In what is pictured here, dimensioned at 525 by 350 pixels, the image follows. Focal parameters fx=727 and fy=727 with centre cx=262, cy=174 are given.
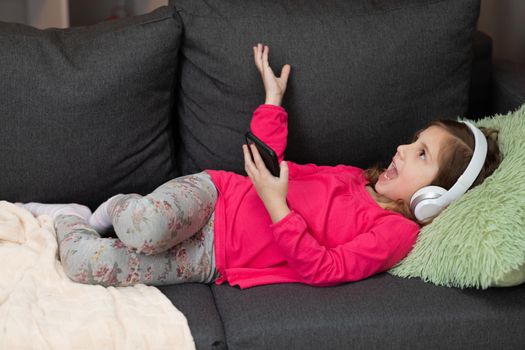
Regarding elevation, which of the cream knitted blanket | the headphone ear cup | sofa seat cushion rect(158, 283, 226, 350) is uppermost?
the headphone ear cup

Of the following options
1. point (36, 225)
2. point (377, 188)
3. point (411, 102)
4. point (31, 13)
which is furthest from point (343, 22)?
point (31, 13)

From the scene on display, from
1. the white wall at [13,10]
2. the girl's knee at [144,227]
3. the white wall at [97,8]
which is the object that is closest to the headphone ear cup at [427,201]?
the girl's knee at [144,227]

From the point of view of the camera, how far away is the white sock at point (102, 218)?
171 centimetres

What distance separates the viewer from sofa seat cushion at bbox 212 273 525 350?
1.43 m

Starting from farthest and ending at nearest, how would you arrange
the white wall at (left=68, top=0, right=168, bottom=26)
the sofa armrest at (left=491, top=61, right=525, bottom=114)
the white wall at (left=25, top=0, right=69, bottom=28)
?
the white wall at (left=68, top=0, right=168, bottom=26), the white wall at (left=25, top=0, right=69, bottom=28), the sofa armrest at (left=491, top=61, right=525, bottom=114)

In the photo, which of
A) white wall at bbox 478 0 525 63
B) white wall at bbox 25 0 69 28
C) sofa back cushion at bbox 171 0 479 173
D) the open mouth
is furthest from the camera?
white wall at bbox 478 0 525 63

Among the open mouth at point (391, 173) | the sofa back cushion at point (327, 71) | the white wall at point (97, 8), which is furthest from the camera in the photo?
the white wall at point (97, 8)

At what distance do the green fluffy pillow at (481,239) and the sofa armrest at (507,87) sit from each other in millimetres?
335

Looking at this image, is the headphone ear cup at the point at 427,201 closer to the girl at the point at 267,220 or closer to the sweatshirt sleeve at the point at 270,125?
the girl at the point at 267,220

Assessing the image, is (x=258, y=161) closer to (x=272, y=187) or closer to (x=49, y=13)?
(x=272, y=187)

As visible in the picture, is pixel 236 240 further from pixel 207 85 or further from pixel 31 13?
pixel 31 13

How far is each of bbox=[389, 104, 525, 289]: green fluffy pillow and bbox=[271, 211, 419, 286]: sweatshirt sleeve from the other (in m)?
0.05

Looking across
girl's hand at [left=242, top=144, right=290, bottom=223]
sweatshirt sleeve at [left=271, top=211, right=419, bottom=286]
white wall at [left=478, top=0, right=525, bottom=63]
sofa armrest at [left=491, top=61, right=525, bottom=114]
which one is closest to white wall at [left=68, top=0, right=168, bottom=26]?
white wall at [left=478, top=0, right=525, bottom=63]

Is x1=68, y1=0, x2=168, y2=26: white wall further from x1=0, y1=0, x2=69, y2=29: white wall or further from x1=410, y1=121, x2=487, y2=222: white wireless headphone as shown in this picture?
x1=410, y1=121, x2=487, y2=222: white wireless headphone
